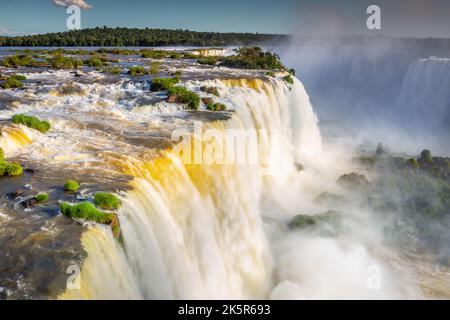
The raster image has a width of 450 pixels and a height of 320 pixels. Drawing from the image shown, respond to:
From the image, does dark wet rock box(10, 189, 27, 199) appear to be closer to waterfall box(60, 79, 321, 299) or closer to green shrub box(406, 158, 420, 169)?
waterfall box(60, 79, 321, 299)

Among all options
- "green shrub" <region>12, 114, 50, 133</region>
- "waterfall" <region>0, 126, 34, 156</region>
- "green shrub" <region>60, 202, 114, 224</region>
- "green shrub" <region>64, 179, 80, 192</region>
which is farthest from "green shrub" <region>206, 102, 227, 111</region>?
"green shrub" <region>60, 202, 114, 224</region>

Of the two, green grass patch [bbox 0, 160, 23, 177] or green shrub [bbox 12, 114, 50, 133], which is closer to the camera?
green grass patch [bbox 0, 160, 23, 177]

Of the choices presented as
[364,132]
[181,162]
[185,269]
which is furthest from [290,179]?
[364,132]

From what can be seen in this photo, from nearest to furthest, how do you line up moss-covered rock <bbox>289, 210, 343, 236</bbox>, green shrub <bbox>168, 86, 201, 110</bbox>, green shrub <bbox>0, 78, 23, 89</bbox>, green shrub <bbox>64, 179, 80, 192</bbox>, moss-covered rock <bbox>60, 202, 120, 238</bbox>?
1. moss-covered rock <bbox>60, 202, 120, 238</bbox>
2. green shrub <bbox>64, 179, 80, 192</bbox>
3. moss-covered rock <bbox>289, 210, 343, 236</bbox>
4. green shrub <bbox>168, 86, 201, 110</bbox>
5. green shrub <bbox>0, 78, 23, 89</bbox>

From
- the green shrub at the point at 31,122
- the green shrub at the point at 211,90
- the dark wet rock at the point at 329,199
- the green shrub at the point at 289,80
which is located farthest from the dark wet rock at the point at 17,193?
the green shrub at the point at 289,80

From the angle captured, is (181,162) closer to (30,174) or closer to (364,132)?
(30,174)

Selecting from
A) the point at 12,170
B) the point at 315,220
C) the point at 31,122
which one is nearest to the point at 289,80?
the point at 315,220

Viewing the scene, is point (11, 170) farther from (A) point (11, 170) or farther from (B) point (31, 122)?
(B) point (31, 122)
